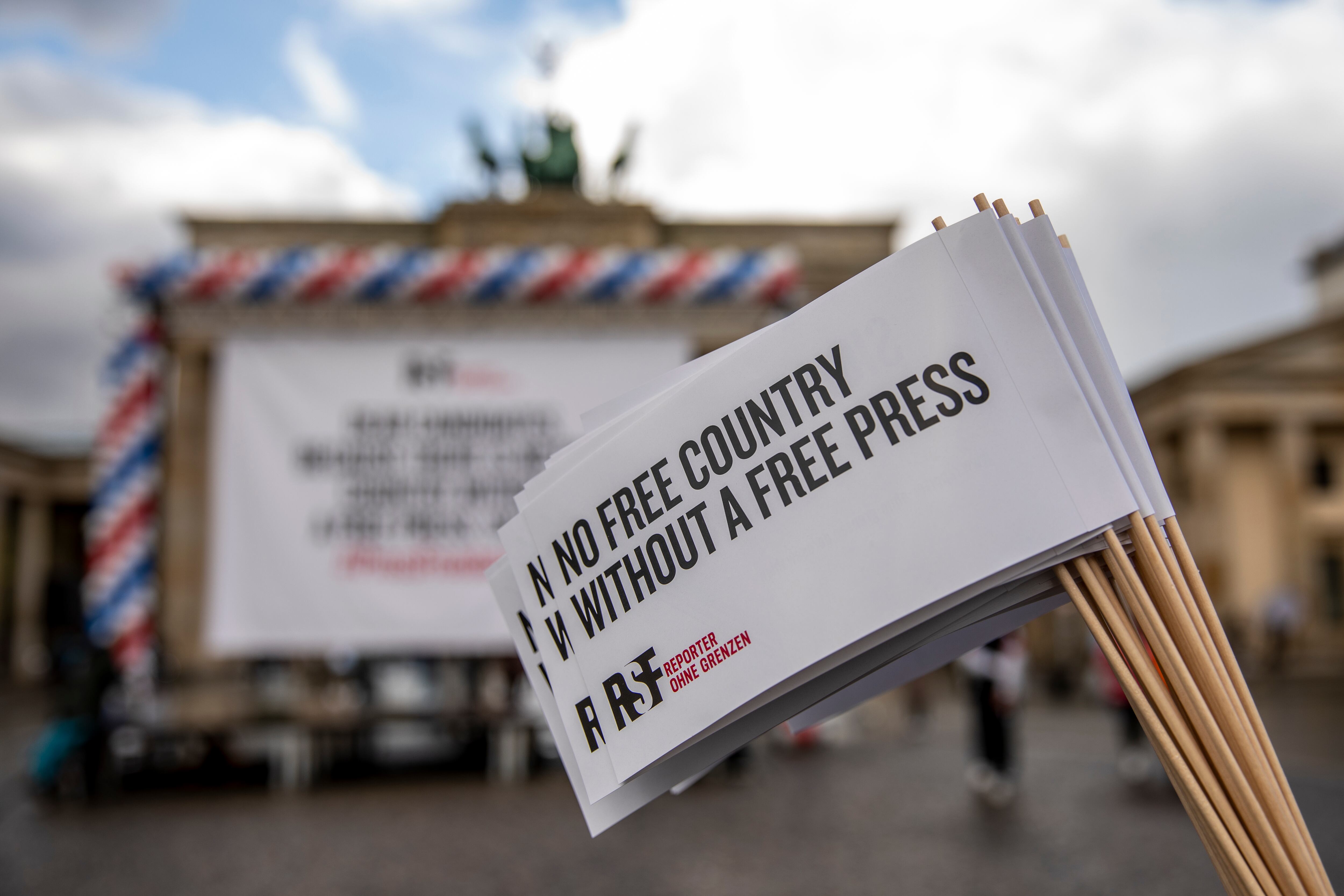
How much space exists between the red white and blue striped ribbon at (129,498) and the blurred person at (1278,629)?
26.3 metres

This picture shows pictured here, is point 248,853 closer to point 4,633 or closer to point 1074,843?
point 1074,843

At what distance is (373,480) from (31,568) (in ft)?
Answer: 138

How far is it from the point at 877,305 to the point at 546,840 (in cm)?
599

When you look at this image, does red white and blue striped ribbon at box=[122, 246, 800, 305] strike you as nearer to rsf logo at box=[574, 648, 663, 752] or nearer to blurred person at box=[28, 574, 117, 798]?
blurred person at box=[28, 574, 117, 798]

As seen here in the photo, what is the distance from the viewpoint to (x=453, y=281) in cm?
895

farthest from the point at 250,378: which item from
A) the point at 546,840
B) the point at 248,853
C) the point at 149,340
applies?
the point at 546,840

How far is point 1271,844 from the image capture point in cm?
134

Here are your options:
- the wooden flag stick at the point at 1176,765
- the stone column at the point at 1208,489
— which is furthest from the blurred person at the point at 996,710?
the stone column at the point at 1208,489

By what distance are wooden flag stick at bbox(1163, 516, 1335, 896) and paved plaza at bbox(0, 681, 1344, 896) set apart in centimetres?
433

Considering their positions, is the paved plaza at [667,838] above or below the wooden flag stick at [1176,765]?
above

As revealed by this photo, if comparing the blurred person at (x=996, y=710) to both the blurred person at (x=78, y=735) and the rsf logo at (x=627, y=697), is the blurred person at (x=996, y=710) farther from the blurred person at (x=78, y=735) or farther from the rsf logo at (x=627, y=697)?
the rsf logo at (x=627, y=697)

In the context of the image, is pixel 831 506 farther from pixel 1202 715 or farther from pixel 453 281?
Answer: pixel 453 281

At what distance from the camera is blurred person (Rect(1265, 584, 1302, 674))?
2730 cm

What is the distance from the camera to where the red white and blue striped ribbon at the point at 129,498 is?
894 cm
